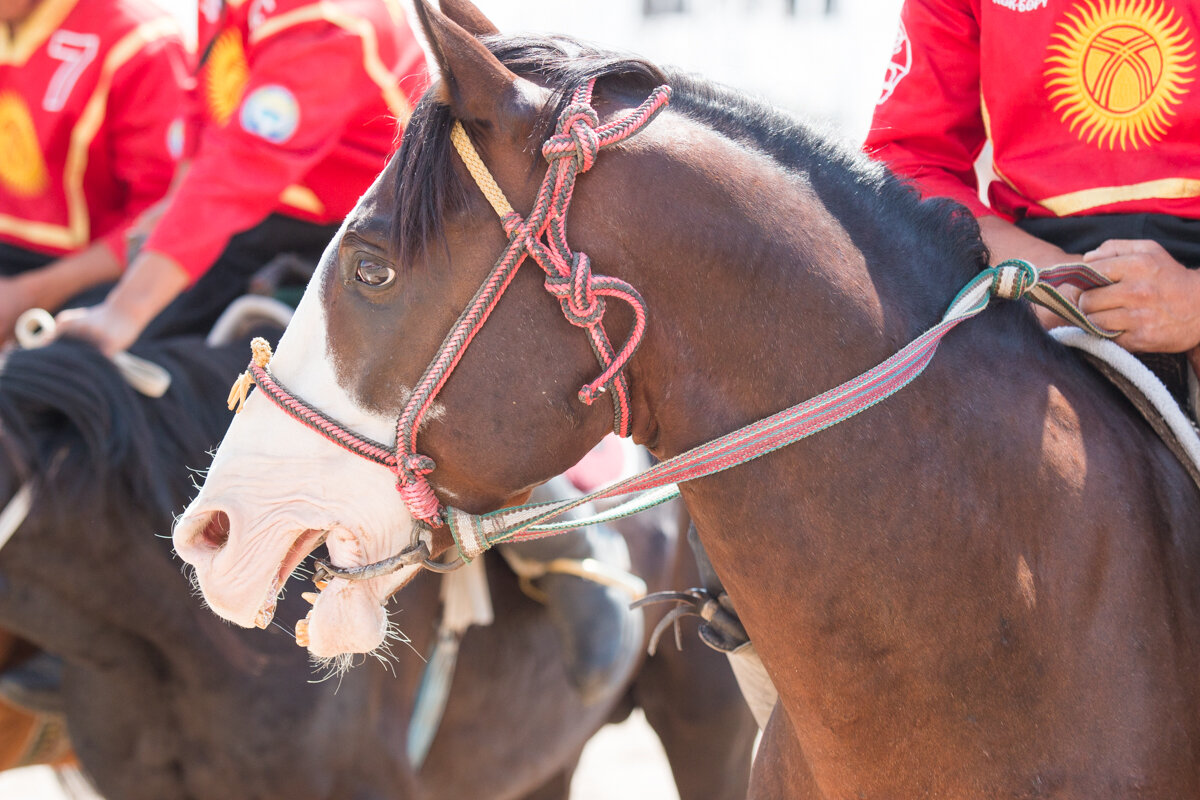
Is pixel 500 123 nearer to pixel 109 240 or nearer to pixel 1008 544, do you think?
pixel 1008 544

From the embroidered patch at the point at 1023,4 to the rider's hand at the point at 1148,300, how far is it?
1.64ft

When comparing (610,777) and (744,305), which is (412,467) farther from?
(610,777)

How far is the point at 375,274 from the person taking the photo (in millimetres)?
1535

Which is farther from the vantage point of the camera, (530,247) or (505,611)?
(505,611)

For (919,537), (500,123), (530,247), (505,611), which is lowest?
(505,611)

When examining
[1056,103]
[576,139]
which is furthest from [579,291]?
[1056,103]

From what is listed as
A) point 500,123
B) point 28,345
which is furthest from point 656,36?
point 500,123

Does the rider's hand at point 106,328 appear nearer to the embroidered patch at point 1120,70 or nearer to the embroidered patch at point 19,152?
the embroidered patch at point 19,152

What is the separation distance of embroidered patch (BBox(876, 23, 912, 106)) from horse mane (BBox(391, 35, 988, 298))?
59 centimetres

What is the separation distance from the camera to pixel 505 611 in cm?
342

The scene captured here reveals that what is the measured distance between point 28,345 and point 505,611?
1.55m

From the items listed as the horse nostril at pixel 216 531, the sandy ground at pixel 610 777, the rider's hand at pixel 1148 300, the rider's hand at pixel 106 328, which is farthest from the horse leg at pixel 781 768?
the sandy ground at pixel 610 777

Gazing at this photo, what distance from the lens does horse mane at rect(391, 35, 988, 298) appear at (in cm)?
152

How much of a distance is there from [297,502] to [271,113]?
1989 mm
